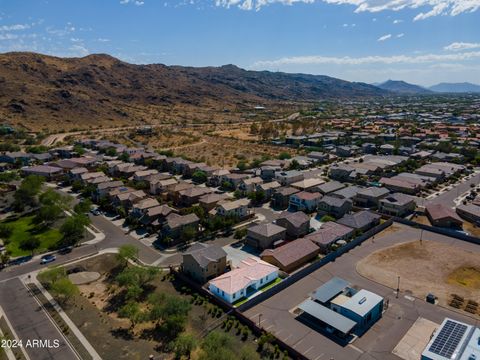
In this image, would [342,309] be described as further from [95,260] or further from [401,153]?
[401,153]

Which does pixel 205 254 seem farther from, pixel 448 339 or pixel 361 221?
pixel 361 221

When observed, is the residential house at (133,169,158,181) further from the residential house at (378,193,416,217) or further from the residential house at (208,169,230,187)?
the residential house at (378,193,416,217)

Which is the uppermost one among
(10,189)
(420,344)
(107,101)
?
(107,101)

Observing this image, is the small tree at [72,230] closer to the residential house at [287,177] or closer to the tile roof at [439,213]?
the residential house at [287,177]

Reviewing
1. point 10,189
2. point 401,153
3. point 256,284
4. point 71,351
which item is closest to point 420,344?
point 256,284

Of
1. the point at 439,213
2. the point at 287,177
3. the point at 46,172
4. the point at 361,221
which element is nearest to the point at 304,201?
the point at 361,221

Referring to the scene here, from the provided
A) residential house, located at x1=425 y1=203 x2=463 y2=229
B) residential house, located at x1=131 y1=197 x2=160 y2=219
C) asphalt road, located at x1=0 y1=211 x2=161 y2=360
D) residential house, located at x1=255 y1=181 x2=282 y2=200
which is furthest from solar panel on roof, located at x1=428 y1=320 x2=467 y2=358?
residential house, located at x1=131 y1=197 x2=160 y2=219

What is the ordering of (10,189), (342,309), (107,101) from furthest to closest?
(107,101), (10,189), (342,309)
